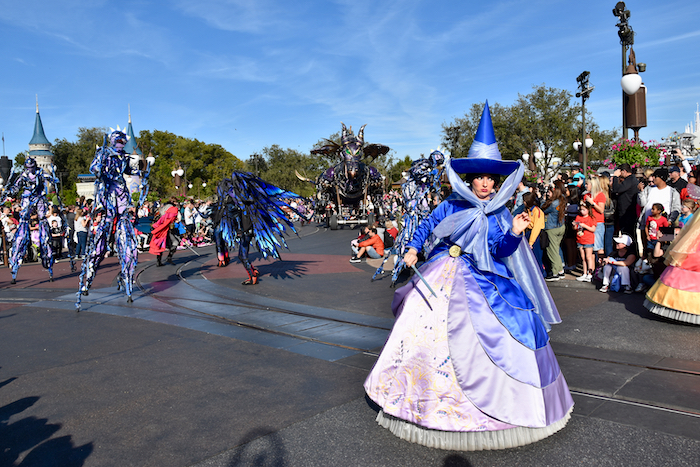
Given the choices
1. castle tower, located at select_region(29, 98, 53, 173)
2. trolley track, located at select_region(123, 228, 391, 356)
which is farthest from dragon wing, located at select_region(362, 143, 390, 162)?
castle tower, located at select_region(29, 98, 53, 173)

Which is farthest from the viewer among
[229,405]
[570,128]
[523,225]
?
[570,128]

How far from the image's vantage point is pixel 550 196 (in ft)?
30.8

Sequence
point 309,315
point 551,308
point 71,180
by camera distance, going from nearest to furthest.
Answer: point 551,308
point 309,315
point 71,180

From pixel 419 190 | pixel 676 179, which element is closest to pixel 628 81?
pixel 676 179

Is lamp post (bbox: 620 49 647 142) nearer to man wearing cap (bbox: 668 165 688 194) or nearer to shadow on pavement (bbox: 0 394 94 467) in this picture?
man wearing cap (bbox: 668 165 688 194)

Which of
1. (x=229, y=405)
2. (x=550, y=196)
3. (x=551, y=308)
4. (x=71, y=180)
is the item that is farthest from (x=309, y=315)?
(x=71, y=180)

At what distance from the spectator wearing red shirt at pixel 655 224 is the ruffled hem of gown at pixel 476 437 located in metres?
5.41

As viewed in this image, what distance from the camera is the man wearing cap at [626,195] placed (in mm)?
9375

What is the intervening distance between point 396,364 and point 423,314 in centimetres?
36

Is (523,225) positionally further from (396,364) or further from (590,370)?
(590,370)

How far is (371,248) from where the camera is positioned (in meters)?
12.9

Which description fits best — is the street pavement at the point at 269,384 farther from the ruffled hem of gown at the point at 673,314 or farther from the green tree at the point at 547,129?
the green tree at the point at 547,129

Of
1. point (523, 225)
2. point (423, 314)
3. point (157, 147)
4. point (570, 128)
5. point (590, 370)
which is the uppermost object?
point (157, 147)

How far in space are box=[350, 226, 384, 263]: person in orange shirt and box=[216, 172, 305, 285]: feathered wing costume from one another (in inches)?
121
